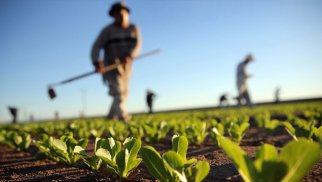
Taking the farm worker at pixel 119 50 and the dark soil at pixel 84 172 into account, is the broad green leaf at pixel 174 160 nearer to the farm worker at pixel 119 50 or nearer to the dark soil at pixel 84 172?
the dark soil at pixel 84 172

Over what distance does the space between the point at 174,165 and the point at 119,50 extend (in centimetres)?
651

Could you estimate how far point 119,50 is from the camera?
24.6 ft

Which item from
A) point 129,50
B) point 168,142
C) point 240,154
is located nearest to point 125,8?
point 129,50

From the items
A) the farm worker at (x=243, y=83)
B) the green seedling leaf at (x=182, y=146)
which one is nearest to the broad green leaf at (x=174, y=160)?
the green seedling leaf at (x=182, y=146)

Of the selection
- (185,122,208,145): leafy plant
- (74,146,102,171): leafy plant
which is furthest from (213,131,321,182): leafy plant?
(185,122,208,145): leafy plant

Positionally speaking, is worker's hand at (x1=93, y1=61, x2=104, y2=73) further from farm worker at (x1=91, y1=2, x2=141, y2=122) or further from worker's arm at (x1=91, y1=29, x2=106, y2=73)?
farm worker at (x1=91, y1=2, x2=141, y2=122)

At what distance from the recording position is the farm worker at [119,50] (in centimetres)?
735

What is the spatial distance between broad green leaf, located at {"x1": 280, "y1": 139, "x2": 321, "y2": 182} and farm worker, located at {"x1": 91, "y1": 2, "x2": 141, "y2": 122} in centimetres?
650

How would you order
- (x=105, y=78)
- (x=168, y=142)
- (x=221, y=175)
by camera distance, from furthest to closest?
(x=105, y=78) → (x=168, y=142) → (x=221, y=175)

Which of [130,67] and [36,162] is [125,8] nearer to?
[130,67]

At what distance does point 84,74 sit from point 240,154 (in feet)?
21.0

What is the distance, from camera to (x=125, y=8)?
24.3ft

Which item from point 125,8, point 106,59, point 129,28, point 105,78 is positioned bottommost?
point 105,78

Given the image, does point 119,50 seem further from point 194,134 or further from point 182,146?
point 182,146
